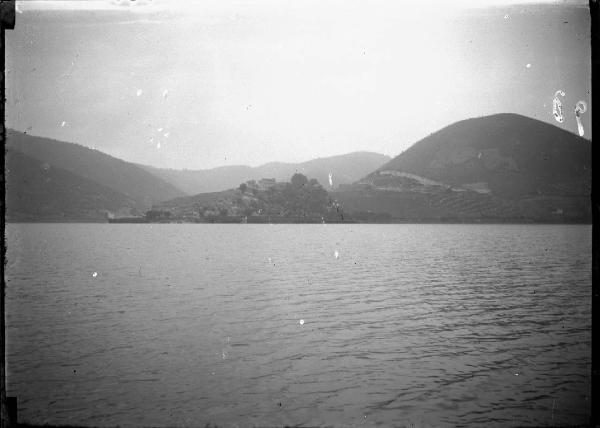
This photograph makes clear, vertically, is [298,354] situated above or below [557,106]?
below

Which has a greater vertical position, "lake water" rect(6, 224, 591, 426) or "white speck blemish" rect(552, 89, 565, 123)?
"white speck blemish" rect(552, 89, 565, 123)

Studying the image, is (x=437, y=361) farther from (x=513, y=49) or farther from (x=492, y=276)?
(x=513, y=49)

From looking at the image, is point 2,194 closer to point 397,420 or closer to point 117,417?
point 117,417

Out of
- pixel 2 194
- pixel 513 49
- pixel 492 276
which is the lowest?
pixel 492 276

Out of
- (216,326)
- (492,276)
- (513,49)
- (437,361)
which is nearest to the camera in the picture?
(437,361)

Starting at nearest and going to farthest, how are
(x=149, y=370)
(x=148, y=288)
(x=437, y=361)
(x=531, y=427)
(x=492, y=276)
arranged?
(x=531, y=427) < (x=149, y=370) < (x=437, y=361) < (x=148, y=288) < (x=492, y=276)

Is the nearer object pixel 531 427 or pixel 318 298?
pixel 531 427

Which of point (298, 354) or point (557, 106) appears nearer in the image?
point (557, 106)

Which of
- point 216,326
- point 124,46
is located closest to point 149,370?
point 216,326

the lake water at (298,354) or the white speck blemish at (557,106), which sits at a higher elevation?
the white speck blemish at (557,106)

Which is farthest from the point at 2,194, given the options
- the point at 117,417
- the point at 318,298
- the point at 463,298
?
the point at 463,298

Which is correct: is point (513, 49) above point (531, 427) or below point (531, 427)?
above
